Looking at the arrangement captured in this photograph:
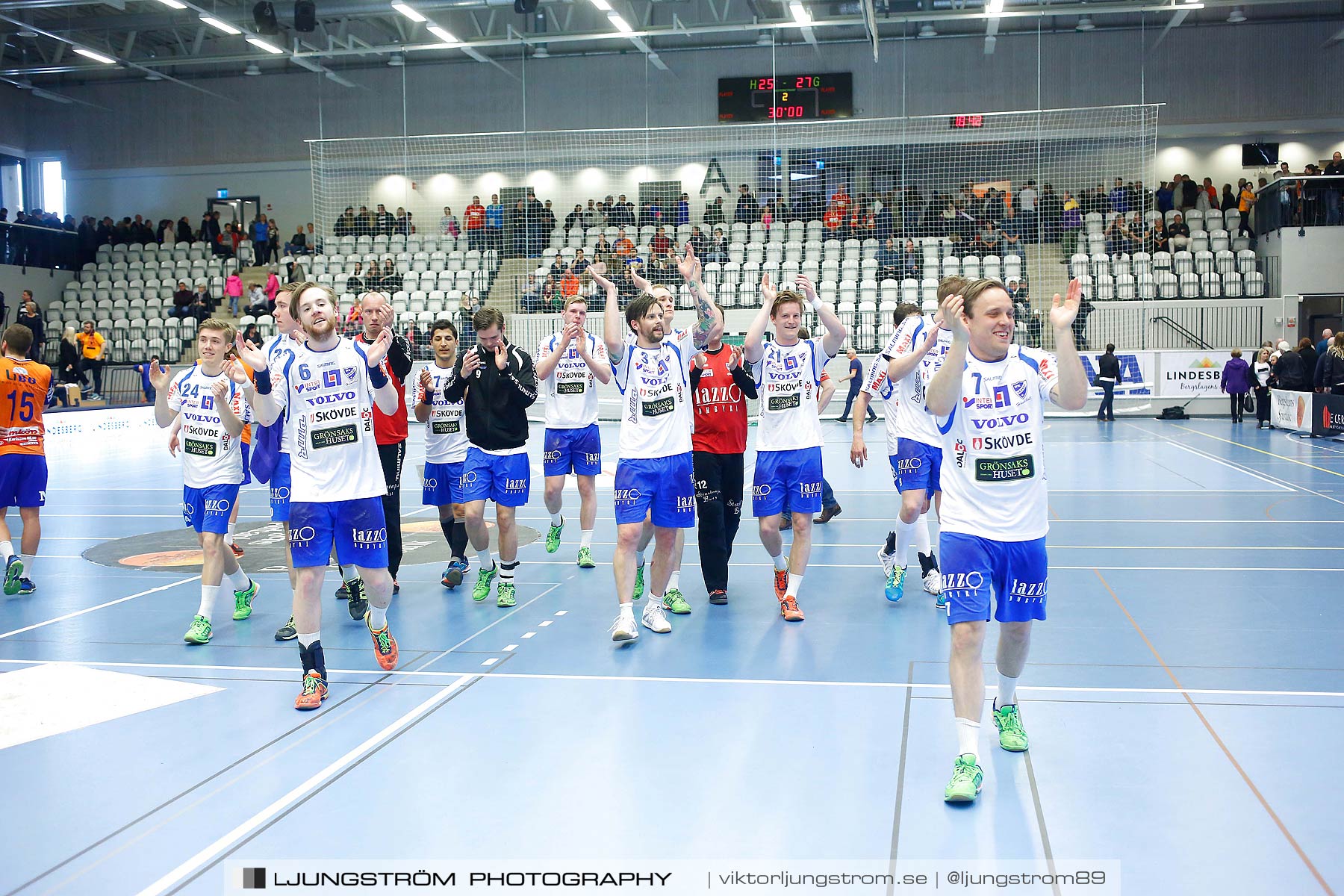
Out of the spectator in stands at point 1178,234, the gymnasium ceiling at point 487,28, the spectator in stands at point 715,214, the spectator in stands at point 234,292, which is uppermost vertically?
the gymnasium ceiling at point 487,28

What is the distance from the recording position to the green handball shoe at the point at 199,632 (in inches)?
253

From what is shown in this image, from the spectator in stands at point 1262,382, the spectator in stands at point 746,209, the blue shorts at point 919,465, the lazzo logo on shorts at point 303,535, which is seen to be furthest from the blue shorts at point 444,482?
the spectator in stands at point 746,209

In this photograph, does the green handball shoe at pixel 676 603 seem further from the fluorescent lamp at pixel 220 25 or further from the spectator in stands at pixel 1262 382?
the fluorescent lamp at pixel 220 25

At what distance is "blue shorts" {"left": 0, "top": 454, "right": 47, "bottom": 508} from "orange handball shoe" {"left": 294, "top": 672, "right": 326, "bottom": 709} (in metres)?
4.34

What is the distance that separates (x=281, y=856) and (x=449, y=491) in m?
4.62

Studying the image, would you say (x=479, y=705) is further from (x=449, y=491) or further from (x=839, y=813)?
(x=449, y=491)

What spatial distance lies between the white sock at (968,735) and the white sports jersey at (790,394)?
9.97 ft

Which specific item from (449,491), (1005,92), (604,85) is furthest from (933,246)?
(449,491)

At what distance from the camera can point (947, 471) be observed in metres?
4.28

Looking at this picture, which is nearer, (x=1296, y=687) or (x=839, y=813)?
(x=839, y=813)

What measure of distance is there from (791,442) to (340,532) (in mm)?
2907

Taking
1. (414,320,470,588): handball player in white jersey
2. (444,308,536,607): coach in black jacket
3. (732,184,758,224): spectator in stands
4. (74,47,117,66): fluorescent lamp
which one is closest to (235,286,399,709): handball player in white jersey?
(444,308,536,607): coach in black jacket

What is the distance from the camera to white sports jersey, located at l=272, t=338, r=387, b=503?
546 cm

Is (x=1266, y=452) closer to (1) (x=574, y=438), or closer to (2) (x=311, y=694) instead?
(1) (x=574, y=438)
